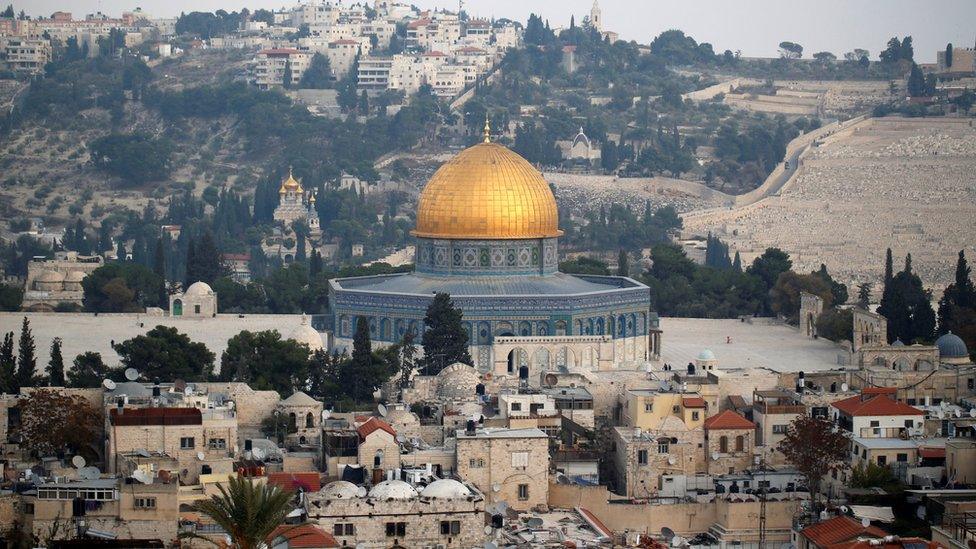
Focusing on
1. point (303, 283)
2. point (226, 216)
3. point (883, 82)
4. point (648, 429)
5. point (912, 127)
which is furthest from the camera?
point (883, 82)

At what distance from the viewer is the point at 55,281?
61.7 m

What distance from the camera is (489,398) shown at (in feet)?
136

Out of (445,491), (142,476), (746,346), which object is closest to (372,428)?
(142,476)

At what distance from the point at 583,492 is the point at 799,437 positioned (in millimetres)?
3193

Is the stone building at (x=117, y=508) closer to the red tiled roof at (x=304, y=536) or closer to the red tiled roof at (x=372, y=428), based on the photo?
the red tiled roof at (x=304, y=536)

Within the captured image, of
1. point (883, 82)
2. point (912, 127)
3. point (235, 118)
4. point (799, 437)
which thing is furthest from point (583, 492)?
point (883, 82)

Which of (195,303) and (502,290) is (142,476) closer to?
(502,290)

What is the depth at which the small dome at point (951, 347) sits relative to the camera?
45531 mm

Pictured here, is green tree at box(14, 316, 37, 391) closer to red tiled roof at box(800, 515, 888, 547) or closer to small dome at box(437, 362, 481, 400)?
small dome at box(437, 362, 481, 400)

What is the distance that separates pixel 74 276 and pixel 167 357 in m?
18.2

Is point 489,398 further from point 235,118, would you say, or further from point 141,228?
point 235,118

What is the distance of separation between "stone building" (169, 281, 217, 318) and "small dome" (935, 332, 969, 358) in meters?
14.6

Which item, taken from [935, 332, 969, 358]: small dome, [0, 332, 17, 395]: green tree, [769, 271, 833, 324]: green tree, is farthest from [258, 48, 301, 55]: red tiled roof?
[935, 332, 969, 358]: small dome

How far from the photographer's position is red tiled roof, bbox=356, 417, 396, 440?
36656mm
